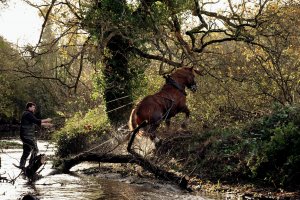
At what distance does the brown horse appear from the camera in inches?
496

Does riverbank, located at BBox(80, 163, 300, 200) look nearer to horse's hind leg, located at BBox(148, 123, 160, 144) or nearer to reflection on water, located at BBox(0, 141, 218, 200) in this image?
reflection on water, located at BBox(0, 141, 218, 200)

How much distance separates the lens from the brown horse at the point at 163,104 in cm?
1261

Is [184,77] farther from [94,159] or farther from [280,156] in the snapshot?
[280,156]

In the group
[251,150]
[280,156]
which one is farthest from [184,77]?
[280,156]

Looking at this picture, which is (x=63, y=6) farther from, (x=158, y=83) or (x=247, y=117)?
(x=247, y=117)

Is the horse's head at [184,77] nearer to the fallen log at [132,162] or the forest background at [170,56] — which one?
the forest background at [170,56]

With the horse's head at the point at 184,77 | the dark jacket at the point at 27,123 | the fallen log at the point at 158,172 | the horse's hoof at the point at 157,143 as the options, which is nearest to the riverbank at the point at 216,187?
the fallen log at the point at 158,172

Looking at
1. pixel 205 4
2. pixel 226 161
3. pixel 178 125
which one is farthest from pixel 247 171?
pixel 205 4

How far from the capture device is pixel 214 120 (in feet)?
49.3

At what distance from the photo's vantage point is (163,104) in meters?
13.1

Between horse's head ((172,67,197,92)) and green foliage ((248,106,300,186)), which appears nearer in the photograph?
green foliage ((248,106,300,186))

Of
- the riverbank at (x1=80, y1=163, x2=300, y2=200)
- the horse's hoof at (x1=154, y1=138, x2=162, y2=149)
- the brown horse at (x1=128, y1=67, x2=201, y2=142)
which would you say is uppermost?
the brown horse at (x1=128, y1=67, x2=201, y2=142)

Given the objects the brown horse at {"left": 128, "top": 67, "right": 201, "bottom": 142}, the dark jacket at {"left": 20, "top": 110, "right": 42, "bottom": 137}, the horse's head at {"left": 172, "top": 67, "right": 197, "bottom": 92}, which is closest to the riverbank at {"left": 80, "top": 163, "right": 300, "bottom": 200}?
the brown horse at {"left": 128, "top": 67, "right": 201, "bottom": 142}

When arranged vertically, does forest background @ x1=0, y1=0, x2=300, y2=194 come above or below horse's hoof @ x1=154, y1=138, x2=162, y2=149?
above
